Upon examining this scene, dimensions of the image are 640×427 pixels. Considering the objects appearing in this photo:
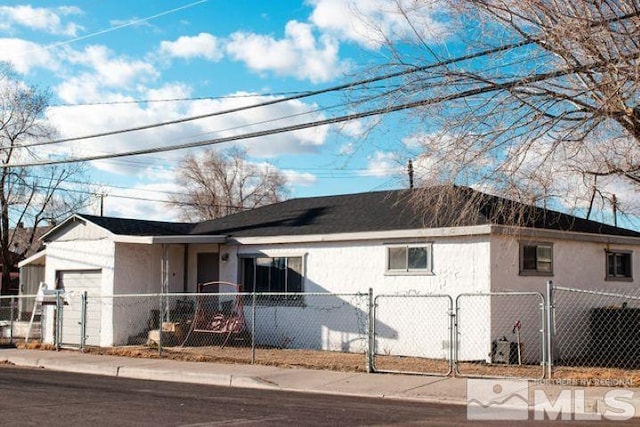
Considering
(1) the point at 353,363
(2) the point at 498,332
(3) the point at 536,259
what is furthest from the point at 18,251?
(2) the point at 498,332

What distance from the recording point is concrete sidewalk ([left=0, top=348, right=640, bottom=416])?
11.7 metres

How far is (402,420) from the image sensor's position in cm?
991

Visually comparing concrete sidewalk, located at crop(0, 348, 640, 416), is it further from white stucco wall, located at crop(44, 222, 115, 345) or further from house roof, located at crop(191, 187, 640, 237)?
house roof, located at crop(191, 187, 640, 237)

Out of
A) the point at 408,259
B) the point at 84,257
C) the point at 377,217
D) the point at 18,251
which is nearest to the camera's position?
the point at 408,259

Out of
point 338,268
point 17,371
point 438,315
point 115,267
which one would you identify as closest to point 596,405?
point 438,315

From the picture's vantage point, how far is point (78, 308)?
22.4 meters

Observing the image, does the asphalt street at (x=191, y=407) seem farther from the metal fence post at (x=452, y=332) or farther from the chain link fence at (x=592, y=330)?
the chain link fence at (x=592, y=330)

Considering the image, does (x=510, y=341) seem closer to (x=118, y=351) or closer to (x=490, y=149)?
(x=490, y=149)

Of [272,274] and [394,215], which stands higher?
[394,215]

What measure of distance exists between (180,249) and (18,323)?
6844mm

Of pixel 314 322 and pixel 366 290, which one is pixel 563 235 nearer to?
pixel 366 290

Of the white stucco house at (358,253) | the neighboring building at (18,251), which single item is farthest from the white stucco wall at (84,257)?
the neighboring building at (18,251)

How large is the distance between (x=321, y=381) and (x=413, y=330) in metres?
4.92

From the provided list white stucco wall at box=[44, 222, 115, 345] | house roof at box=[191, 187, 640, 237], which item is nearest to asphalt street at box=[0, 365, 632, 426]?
house roof at box=[191, 187, 640, 237]
